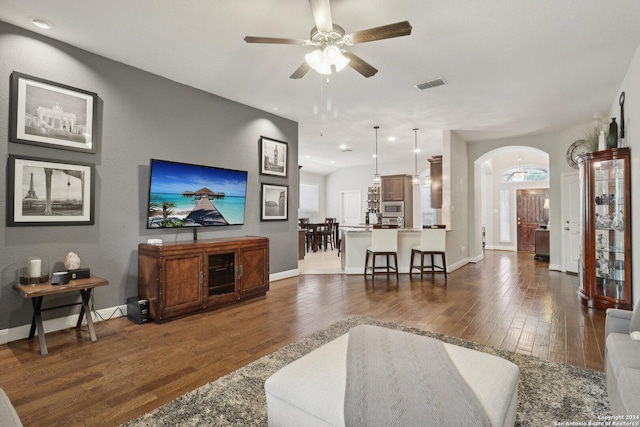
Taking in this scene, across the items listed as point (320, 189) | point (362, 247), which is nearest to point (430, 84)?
point (362, 247)

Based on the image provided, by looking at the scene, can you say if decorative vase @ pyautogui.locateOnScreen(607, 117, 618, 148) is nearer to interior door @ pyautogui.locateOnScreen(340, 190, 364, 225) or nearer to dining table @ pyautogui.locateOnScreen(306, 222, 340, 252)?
dining table @ pyautogui.locateOnScreen(306, 222, 340, 252)

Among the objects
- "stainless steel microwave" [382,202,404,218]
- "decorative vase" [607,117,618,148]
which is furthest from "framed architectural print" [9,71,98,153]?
"stainless steel microwave" [382,202,404,218]

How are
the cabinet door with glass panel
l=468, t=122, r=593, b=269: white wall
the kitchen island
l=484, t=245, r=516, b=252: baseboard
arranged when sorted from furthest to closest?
l=484, t=245, r=516, b=252: baseboard, l=468, t=122, r=593, b=269: white wall, the kitchen island, the cabinet door with glass panel

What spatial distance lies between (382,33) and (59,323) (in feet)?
13.5

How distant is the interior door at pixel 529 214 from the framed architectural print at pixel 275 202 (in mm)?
8030

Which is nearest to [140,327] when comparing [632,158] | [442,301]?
[442,301]

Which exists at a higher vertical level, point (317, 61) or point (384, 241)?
point (317, 61)

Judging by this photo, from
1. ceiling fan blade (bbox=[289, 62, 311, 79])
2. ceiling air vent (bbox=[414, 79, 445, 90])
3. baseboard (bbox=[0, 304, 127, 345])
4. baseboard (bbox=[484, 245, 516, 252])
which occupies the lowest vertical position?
baseboard (bbox=[0, 304, 127, 345])

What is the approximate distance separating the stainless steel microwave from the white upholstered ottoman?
8820mm

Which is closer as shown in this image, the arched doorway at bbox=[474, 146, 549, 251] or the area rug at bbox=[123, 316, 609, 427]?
the area rug at bbox=[123, 316, 609, 427]

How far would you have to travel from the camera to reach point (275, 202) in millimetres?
5602

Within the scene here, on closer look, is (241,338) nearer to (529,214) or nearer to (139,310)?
(139,310)

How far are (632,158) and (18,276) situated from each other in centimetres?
672

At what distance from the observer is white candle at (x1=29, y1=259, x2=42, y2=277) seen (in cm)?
296
